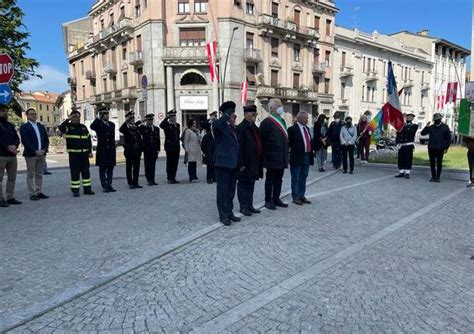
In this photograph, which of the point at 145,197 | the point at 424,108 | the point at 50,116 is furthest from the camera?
the point at 50,116

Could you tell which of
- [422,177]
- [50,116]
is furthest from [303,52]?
[50,116]

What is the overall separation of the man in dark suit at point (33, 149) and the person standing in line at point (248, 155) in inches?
182

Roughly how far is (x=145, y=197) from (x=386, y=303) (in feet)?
20.0

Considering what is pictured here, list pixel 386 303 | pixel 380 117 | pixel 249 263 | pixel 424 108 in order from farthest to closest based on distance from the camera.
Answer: pixel 424 108 → pixel 380 117 → pixel 249 263 → pixel 386 303

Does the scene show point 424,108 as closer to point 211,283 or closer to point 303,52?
point 303,52

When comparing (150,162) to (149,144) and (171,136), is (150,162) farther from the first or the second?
(171,136)

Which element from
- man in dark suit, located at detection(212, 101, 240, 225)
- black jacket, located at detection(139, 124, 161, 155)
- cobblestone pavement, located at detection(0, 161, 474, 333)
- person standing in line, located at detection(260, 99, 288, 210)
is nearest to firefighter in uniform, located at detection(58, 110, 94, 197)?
black jacket, located at detection(139, 124, 161, 155)

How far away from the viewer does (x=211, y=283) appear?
3.93 metres

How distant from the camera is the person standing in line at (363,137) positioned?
15805 millimetres

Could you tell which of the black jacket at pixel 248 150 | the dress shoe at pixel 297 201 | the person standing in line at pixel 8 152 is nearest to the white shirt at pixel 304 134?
the dress shoe at pixel 297 201

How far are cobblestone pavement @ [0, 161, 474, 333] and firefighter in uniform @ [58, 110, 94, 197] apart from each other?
1.87 meters

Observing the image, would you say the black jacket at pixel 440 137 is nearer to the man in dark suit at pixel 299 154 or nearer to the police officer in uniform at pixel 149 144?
the man in dark suit at pixel 299 154

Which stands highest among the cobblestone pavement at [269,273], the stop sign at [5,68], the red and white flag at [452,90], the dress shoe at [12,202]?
the red and white flag at [452,90]

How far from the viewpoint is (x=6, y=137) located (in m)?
7.62
